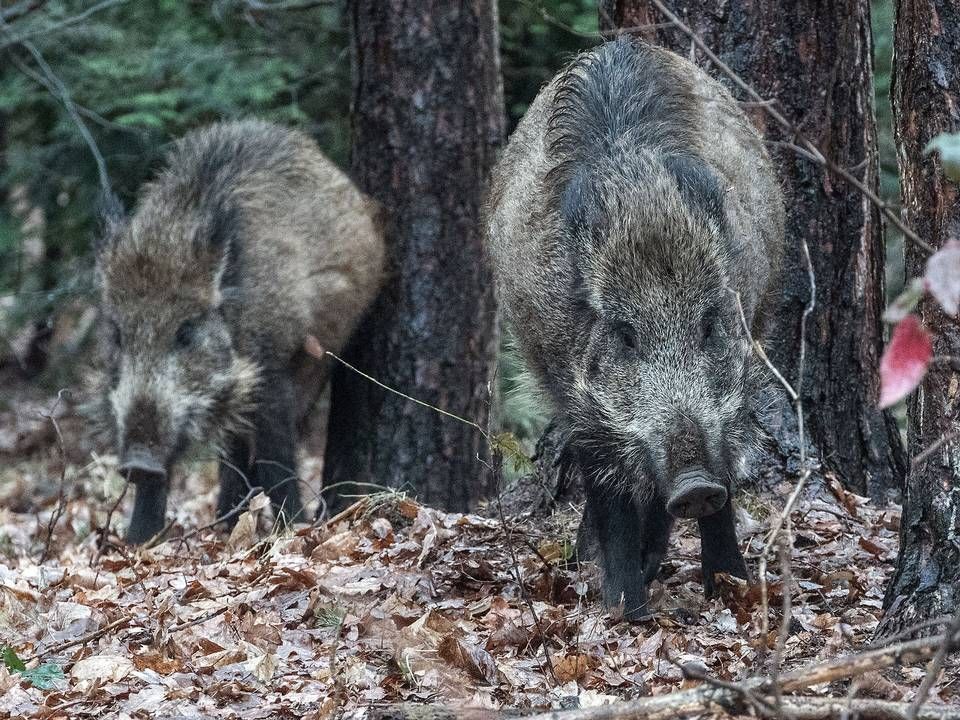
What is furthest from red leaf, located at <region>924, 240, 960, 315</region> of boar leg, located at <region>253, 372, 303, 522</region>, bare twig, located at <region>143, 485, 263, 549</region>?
boar leg, located at <region>253, 372, 303, 522</region>

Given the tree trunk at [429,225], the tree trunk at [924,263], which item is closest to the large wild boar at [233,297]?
the tree trunk at [429,225]

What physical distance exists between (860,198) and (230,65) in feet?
16.1

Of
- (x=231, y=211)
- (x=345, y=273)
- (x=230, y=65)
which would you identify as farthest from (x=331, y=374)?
(x=230, y=65)

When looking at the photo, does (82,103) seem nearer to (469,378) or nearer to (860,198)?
(469,378)

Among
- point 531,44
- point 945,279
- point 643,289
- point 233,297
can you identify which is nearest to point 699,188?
point 643,289

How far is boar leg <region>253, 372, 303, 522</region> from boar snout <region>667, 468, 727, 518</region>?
146 inches

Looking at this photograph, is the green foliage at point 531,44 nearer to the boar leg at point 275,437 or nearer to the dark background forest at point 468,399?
the dark background forest at point 468,399

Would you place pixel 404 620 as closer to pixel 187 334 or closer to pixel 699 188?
pixel 699 188

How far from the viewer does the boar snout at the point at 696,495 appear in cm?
393

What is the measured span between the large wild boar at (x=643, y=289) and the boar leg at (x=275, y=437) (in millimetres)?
2697

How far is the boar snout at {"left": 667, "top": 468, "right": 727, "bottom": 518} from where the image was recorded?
3.93m

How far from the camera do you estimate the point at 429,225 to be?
24.2 ft

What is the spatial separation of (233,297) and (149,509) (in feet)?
4.33

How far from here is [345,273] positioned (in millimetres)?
7504
